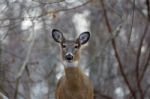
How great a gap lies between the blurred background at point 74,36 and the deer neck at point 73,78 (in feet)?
3.86

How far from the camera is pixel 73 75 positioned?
8.55m

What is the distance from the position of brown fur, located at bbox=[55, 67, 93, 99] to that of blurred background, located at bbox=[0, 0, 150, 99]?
111cm

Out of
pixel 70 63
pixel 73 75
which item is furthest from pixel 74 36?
pixel 70 63

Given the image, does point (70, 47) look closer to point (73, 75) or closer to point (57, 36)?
point (57, 36)

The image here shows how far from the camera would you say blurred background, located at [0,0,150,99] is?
35.4 feet

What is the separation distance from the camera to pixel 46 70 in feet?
49.3

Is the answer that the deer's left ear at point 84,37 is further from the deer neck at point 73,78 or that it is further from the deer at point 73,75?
the deer neck at point 73,78

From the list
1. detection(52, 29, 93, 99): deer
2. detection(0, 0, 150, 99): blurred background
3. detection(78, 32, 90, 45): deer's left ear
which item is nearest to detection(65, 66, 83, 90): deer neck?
detection(52, 29, 93, 99): deer

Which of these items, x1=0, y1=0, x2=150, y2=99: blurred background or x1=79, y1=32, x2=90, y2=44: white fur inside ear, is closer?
x1=79, y1=32, x2=90, y2=44: white fur inside ear

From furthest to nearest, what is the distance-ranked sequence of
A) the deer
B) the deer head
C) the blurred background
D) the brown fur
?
the blurred background < the brown fur < the deer < the deer head

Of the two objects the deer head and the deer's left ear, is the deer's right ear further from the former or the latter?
the deer's left ear

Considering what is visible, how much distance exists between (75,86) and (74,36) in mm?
9117

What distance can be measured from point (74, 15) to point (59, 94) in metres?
9.47

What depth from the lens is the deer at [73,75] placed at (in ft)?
27.7
